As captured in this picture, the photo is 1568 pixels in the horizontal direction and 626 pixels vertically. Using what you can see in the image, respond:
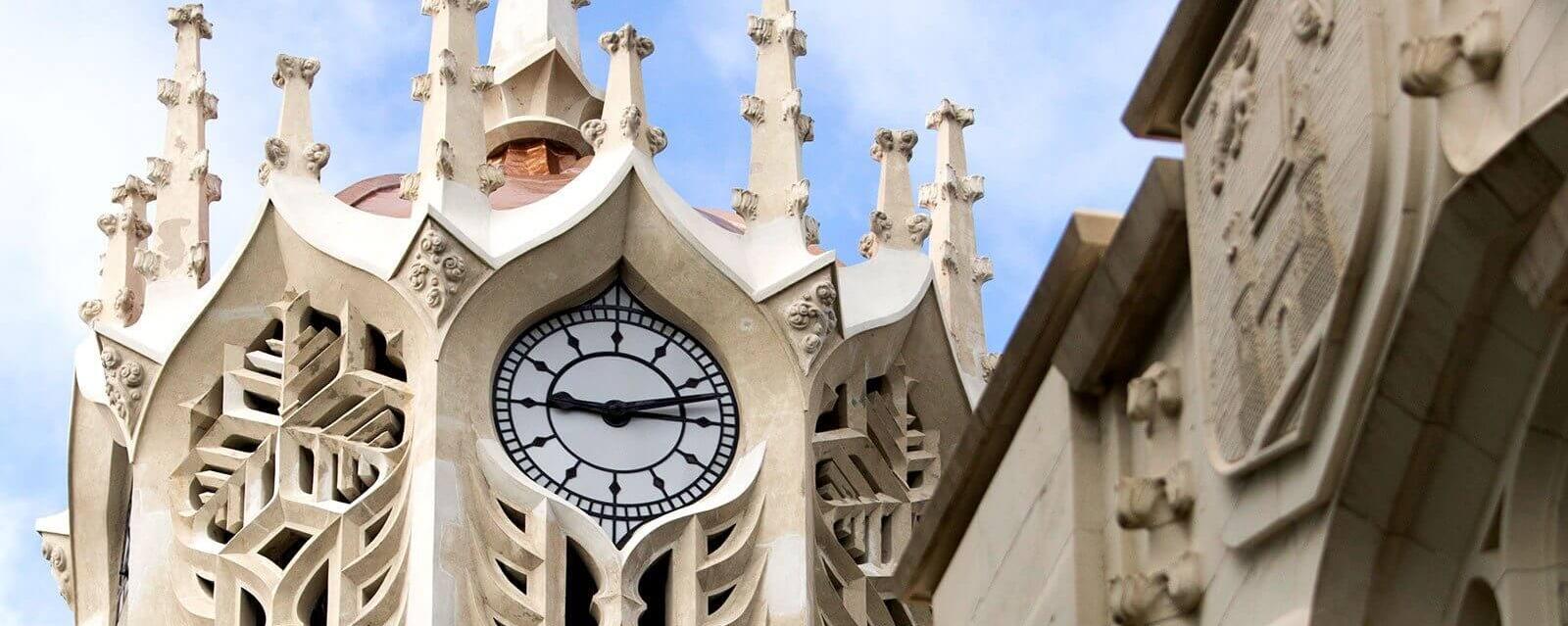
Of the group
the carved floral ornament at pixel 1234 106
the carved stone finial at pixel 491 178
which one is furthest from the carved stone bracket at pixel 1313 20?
the carved stone finial at pixel 491 178

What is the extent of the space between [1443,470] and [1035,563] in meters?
3.64

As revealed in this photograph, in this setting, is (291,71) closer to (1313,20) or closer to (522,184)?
(522,184)

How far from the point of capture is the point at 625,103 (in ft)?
108

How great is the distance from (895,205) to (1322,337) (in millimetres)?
23522

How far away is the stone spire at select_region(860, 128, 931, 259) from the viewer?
111ft

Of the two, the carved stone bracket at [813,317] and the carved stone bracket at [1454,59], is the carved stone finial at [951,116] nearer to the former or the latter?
the carved stone bracket at [813,317]

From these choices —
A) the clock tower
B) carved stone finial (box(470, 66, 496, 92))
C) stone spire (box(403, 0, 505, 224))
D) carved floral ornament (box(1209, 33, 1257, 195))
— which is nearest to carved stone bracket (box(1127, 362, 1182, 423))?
carved floral ornament (box(1209, 33, 1257, 195))

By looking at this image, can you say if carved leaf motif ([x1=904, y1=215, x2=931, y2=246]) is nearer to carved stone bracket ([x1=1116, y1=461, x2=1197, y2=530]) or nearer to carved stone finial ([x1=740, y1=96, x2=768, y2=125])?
carved stone finial ([x1=740, y1=96, x2=768, y2=125])

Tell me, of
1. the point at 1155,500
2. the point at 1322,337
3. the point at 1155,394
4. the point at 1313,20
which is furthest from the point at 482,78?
the point at 1322,337

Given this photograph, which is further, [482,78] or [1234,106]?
[482,78]

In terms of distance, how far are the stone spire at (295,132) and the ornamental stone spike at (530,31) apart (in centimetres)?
356

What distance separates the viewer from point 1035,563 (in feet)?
47.1

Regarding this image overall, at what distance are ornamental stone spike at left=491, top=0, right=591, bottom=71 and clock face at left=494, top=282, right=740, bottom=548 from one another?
512 centimetres

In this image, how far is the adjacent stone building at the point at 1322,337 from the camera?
10375 millimetres
